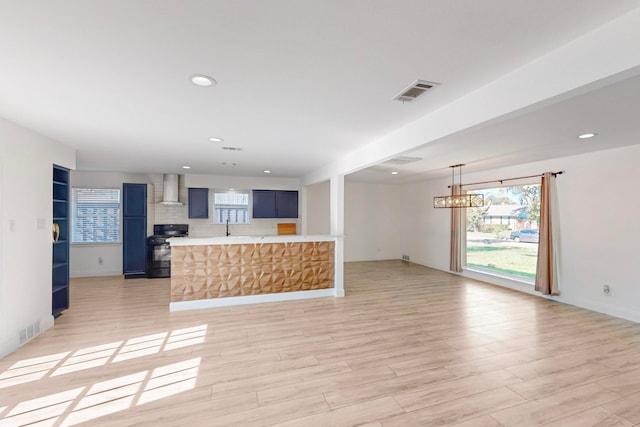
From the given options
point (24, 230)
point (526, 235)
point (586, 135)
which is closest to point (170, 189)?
point (24, 230)

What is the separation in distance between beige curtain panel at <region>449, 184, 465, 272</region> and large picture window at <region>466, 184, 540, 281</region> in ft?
0.75

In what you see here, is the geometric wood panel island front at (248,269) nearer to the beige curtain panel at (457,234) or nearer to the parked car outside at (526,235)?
the beige curtain panel at (457,234)

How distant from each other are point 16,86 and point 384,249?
8691 millimetres

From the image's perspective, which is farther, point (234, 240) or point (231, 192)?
point (231, 192)

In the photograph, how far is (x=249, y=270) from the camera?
4.79 meters

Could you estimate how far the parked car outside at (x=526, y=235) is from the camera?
553 centimetres

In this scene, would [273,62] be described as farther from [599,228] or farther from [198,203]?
[198,203]

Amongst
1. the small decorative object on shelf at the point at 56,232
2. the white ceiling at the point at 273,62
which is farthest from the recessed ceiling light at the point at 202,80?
the small decorative object on shelf at the point at 56,232

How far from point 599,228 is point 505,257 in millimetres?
1840

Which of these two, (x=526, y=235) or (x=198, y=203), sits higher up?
(x=198, y=203)

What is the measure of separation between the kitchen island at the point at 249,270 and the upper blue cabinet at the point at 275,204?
2.71 meters

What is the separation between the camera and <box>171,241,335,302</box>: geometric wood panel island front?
4484 mm

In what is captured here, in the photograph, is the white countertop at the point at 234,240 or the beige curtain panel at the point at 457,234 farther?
the beige curtain panel at the point at 457,234

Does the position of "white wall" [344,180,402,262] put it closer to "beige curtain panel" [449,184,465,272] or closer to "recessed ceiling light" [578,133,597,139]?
"beige curtain panel" [449,184,465,272]
